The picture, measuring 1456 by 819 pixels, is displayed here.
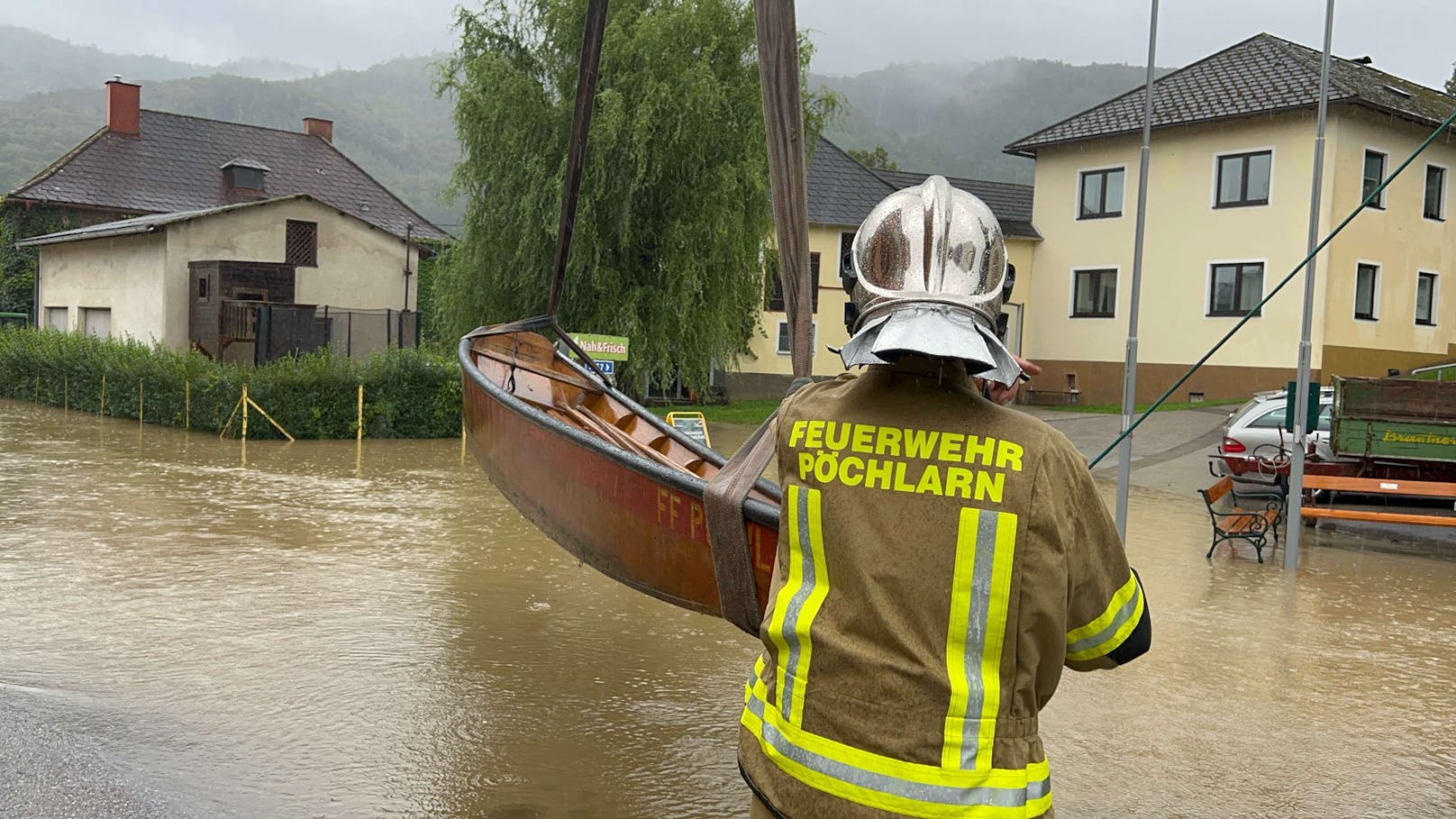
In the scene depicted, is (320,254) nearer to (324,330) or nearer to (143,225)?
(324,330)

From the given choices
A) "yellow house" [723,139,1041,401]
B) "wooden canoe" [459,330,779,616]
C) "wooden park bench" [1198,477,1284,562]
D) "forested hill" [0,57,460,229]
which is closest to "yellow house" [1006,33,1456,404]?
"yellow house" [723,139,1041,401]

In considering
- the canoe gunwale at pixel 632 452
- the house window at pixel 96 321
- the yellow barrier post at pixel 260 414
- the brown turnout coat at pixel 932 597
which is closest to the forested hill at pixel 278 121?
the house window at pixel 96 321

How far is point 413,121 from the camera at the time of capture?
177 m

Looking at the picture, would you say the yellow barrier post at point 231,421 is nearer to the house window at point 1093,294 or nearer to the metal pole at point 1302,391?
the metal pole at point 1302,391

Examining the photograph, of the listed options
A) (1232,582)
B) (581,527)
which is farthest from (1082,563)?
(1232,582)

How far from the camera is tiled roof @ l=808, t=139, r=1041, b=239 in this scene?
37.0 meters

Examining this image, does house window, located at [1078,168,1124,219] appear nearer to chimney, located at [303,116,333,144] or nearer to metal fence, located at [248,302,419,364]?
metal fence, located at [248,302,419,364]

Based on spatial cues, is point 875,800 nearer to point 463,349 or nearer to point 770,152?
point 770,152

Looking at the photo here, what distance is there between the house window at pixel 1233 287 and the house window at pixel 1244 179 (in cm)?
149

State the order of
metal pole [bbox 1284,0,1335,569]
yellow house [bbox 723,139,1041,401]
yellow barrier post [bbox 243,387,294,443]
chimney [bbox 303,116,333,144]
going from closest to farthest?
metal pole [bbox 1284,0,1335,569] < yellow barrier post [bbox 243,387,294,443] < yellow house [bbox 723,139,1041,401] < chimney [bbox 303,116,333,144]

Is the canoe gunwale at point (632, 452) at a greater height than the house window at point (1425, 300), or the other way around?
the house window at point (1425, 300)

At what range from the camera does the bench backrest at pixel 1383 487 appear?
43.5 ft

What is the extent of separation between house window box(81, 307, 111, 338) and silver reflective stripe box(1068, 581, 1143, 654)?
34422mm

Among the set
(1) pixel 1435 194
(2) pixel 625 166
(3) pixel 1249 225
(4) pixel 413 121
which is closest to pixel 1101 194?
(3) pixel 1249 225
